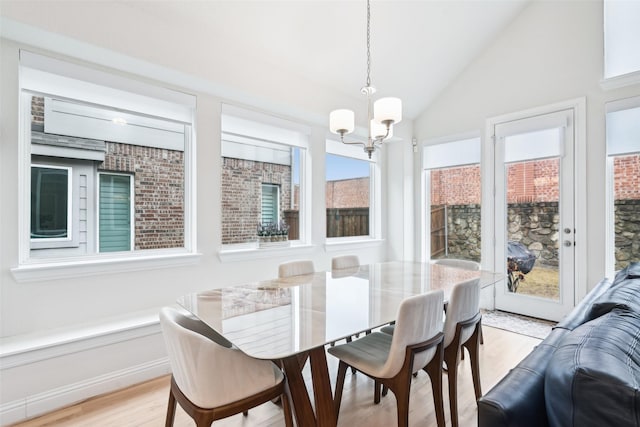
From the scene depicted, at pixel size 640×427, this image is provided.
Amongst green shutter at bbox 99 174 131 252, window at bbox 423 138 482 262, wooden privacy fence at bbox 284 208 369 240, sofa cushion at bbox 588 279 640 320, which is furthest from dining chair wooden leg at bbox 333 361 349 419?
window at bbox 423 138 482 262

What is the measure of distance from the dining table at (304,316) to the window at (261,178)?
4.38 ft

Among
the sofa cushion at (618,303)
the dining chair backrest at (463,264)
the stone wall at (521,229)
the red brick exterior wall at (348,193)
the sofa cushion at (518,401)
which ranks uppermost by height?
the red brick exterior wall at (348,193)

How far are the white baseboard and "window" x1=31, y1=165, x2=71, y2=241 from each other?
107 centimetres

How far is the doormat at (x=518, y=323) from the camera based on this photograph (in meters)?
3.26

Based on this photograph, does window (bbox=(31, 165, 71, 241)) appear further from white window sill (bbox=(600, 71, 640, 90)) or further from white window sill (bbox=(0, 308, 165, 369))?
white window sill (bbox=(600, 71, 640, 90))

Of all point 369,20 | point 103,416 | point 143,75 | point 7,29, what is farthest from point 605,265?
point 7,29

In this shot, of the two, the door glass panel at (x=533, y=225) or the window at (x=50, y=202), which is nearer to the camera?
the window at (x=50, y=202)

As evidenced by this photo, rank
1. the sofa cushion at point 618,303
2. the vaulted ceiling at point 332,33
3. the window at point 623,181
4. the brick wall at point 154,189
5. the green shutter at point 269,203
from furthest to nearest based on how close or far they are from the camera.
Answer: the green shutter at point 269,203, the window at point 623,181, the brick wall at point 154,189, the vaulted ceiling at point 332,33, the sofa cushion at point 618,303

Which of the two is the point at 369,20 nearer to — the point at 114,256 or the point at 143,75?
the point at 143,75

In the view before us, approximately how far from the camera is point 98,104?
101 inches

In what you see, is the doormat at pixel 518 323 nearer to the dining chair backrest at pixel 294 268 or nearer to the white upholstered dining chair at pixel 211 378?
the dining chair backrest at pixel 294 268

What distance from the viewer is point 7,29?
204 cm

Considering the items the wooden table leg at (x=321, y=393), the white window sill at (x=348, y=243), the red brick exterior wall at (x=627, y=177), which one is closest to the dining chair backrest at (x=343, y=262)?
the white window sill at (x=348, y=243)

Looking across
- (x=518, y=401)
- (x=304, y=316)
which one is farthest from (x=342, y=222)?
(x=518, y=401)
